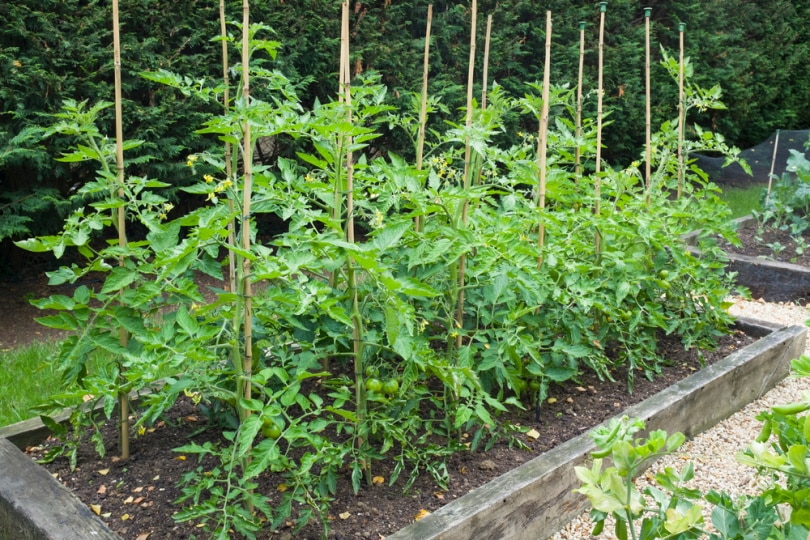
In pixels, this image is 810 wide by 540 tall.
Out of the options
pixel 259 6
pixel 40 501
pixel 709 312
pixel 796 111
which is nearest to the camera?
pixel 40 501

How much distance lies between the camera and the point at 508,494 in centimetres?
228

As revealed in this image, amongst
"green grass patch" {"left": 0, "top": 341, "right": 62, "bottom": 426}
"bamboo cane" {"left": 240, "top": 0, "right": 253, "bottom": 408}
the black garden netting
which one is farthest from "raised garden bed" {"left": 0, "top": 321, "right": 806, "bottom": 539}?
the black garden netting

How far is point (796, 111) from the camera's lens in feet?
38.8

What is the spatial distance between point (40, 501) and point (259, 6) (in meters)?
4.08

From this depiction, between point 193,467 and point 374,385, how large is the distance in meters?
0.72

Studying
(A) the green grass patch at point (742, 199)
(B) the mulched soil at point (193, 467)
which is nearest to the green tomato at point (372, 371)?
(B) the mulched soil at point (193, 467)

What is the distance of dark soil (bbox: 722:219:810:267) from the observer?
6.00 metres

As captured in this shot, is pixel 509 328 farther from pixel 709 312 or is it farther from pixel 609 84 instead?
pixel 609 84

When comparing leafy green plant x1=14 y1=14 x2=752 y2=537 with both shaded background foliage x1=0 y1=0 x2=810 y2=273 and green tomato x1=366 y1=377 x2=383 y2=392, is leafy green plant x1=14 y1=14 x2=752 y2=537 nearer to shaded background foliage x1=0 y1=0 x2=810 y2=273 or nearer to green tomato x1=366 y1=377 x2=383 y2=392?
green tomato x1=366 y1=377 x2=383 y2=392

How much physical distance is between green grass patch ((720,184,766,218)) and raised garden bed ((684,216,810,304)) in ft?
6.76

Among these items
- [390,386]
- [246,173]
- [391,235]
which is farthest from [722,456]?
[246,173]

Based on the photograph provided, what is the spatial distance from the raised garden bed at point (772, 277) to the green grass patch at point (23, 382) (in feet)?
15.4

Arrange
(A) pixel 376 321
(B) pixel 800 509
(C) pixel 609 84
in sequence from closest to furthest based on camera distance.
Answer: (B) pixel 800 509 → (A) pixel 376 321 → (C) pixel 609 84

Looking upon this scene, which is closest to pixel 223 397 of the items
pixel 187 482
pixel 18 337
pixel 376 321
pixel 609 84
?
pixel 187 482
